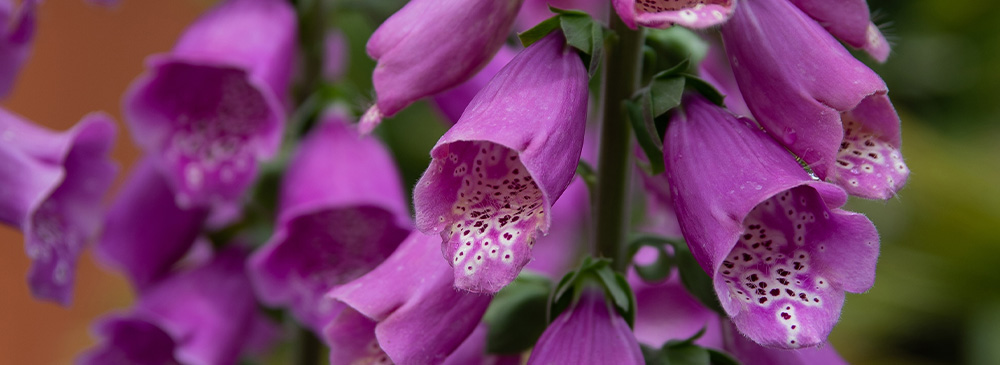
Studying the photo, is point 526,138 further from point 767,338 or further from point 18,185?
point 18,185

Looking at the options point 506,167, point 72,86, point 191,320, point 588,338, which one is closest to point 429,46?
point 506,167

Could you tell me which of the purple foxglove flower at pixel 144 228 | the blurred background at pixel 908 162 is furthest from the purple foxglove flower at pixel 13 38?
the blurred background at pixel 908 162

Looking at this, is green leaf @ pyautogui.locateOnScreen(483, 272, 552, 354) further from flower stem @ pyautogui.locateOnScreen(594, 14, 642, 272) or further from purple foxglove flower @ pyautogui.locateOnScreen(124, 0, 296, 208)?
purple foxglove flower @ pyautogui.locateOnScreen(124, 0, 296, 208)

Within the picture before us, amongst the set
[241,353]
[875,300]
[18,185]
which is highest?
[18,185]

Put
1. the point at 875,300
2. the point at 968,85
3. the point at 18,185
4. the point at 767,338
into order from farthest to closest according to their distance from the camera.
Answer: the point at 968,85 → the point at 875,300 → the point at 18,185 → the point at 767,338

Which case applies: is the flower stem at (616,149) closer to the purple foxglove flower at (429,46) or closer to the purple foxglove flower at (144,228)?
the purple foxglove flower at (429,46)

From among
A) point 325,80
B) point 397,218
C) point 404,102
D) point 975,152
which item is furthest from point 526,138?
point 975,152

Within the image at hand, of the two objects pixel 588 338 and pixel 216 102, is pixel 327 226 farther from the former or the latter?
pixel 588 338
